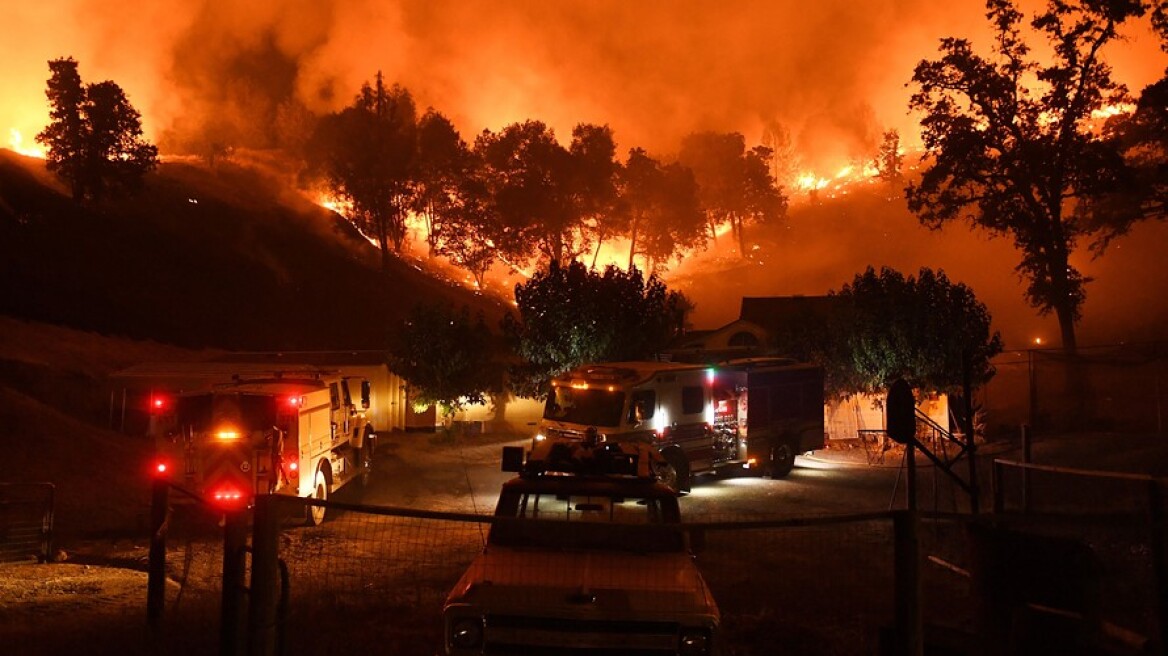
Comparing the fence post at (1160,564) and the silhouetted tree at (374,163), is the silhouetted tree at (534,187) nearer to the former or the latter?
the silhouetted tree at (374,163)

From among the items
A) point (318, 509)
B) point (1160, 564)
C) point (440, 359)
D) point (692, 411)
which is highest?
point (440, 359)

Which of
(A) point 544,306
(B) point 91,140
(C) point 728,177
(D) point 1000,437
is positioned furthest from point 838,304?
(C) point 728,177

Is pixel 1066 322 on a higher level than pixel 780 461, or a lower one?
higher

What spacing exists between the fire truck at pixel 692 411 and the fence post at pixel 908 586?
1238cm

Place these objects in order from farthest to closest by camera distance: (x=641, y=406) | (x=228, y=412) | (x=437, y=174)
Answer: (x=437, y=174) < (x=641, y=406) < (x=228, y=412)

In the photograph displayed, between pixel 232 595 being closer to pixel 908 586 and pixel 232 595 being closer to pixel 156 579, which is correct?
pixel 156 579

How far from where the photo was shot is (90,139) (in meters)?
53.8

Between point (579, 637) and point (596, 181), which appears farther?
point (596, 181)

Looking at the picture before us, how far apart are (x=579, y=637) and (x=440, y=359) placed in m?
27.3

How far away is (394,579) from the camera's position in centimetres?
1102

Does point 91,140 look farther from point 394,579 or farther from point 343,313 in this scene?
point 394,579

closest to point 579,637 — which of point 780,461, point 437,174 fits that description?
point 780,461

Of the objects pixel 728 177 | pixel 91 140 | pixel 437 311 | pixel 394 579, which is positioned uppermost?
pixel 728 177

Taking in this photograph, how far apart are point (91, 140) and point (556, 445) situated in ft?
181
